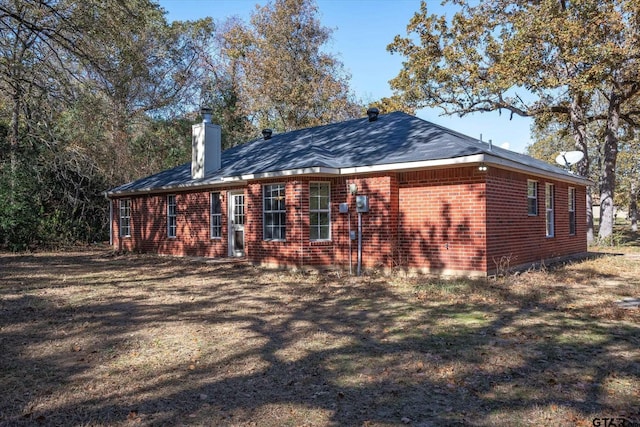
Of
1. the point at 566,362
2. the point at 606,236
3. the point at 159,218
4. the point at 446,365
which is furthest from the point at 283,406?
the point at 606,236

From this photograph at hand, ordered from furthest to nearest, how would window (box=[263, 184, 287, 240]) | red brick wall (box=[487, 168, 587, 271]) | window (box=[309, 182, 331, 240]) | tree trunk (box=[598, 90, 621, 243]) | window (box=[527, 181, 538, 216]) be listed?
tree trunk (box=[598, 90, 621, 243])
window (box=[527, 181, 538, 216])
window (box=[263, 184, 287, 240])
window (box=[309, 182, 331, 240])
red brick wall (box=[487, 168, 587, 271])

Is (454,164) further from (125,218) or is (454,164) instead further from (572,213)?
(125,218)

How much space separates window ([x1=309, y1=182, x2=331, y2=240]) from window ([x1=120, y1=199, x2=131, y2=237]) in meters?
10.8

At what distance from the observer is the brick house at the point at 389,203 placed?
1072 cm

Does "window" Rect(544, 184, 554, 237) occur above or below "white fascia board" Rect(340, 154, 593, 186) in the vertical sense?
below

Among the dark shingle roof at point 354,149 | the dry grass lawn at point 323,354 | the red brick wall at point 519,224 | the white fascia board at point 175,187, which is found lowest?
the dry grass lawn at point 323,354

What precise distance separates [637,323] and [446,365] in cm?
357

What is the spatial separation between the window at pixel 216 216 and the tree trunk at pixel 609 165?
17638 millimetres

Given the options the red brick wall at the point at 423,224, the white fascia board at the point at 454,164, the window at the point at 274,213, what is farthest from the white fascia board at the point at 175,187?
the white fascia board at the point at 454,164

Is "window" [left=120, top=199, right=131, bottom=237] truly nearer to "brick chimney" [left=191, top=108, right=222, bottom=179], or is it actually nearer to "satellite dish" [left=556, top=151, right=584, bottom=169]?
"brick chimney" [left=191, top=108, right=222, bottom=179]

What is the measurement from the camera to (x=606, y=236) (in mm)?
22344

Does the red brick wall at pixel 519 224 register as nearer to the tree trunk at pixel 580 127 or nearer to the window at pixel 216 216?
the tree trunk at pixel 580 127

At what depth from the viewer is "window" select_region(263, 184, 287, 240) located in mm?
12852

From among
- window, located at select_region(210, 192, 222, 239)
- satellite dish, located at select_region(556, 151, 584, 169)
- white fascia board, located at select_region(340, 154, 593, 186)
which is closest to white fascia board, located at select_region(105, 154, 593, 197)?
white fascia board, located at select_region(340, 154, 593, 186)
